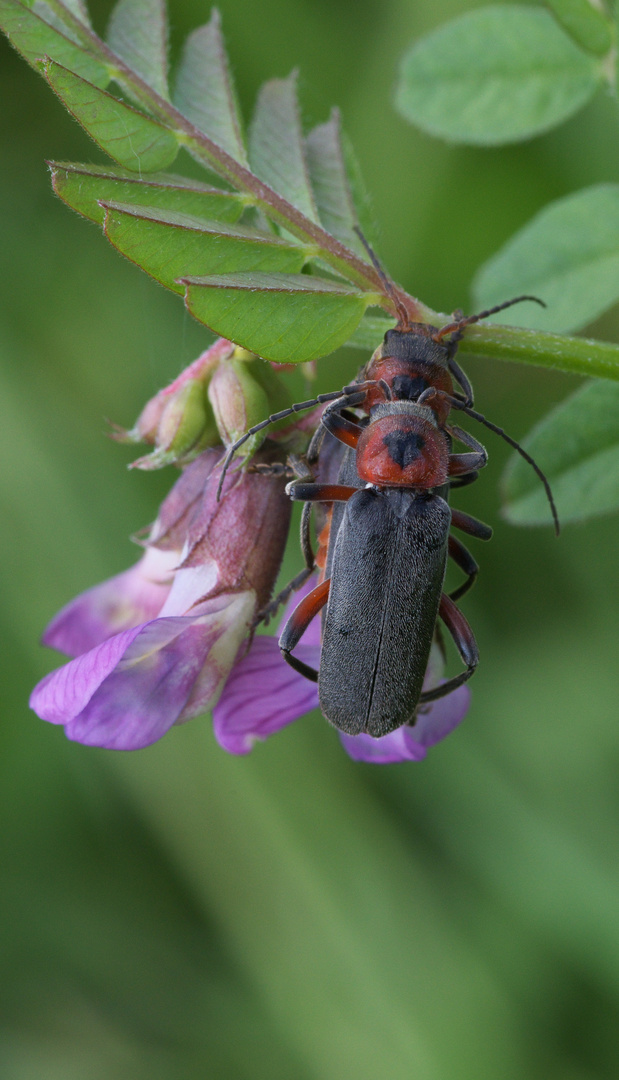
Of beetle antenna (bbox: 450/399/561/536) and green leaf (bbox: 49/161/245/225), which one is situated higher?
green leaf (bbox: 49/161/245/225)

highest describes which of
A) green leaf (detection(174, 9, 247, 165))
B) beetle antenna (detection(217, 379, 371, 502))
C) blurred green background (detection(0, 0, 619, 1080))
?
green leaf (detection(174, 9, 247, 165))

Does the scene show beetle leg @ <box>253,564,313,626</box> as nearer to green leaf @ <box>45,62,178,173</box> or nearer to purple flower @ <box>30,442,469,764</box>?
purple flower @ <box>30,442,469,764</box>

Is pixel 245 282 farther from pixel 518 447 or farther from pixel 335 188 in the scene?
pixel 518 447

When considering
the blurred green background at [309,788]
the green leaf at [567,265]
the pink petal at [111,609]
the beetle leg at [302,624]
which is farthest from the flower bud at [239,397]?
the blurred green background at [309,788]

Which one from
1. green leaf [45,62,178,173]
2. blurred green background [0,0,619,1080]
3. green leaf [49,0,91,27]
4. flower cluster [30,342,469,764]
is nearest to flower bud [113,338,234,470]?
flower cluster [30,342,469,764]

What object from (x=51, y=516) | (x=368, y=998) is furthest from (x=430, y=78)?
(x=368, y=998)

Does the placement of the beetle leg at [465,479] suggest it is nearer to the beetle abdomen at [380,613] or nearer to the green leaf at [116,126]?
the beetle abdomen at [380,613]

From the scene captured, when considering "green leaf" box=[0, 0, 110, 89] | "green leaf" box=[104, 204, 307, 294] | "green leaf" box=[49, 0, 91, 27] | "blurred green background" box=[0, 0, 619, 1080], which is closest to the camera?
"green leaf" box=[104, 204, 307, 294]

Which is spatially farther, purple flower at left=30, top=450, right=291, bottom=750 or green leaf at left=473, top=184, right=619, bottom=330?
green leaf at left=473, top=184, right=619, bottom=330
